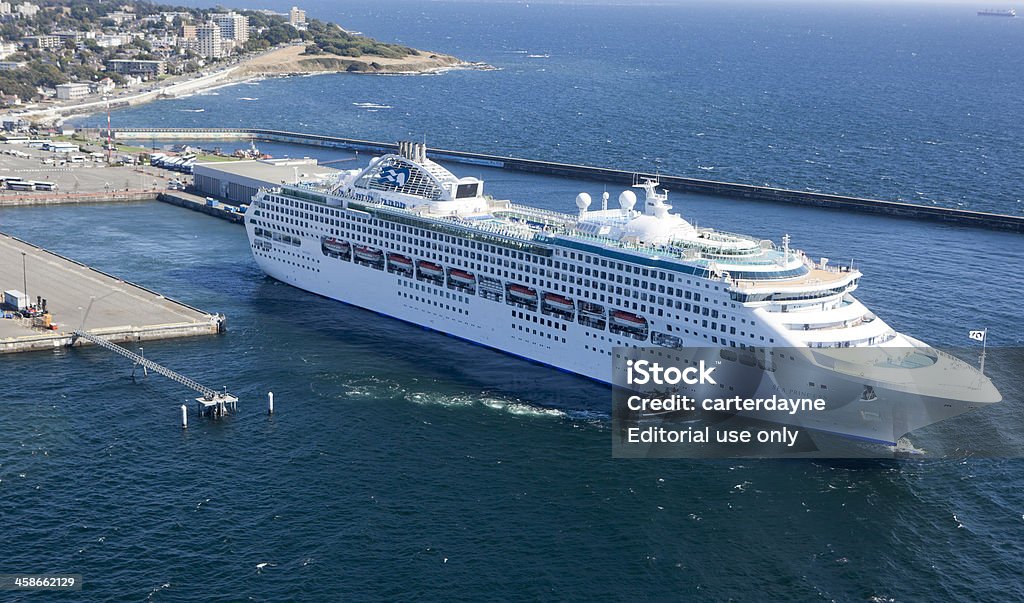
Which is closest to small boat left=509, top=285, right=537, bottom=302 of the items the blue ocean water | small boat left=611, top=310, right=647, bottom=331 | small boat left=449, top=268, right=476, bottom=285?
small boat left=449, top=268, right=476, bottom=285

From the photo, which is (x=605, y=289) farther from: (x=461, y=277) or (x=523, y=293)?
(x=461, y=277)

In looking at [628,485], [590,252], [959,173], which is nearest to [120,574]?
[628,485]

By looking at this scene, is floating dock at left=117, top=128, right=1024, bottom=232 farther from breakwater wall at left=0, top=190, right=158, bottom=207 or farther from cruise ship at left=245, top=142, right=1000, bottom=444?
cruise ship at left=245, top=142, right=1000, bottom=444

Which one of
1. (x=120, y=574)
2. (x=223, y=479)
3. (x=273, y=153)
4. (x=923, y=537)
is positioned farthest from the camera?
(x=273, y=153)

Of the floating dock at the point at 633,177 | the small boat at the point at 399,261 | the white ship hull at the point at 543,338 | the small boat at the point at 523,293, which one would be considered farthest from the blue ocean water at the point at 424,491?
the floating dock at the point at 633,177

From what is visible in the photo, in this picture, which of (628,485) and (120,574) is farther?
(628,485)

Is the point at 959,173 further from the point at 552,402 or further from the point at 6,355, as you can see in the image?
the point at 6,355

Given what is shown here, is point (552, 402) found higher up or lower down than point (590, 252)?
lower down
